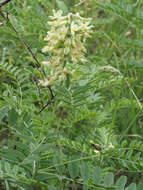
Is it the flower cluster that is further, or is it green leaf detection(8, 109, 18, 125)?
green leaf detection(8, 109, 18, 125)

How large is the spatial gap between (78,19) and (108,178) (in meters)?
0.59

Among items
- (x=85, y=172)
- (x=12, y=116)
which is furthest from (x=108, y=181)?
(x=12, y=116)

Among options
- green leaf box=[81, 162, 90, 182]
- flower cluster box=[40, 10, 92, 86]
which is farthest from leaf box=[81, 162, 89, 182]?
flower cluster box=[40, 10, 92, 86]

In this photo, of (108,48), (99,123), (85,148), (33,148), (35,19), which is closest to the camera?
(33,148)

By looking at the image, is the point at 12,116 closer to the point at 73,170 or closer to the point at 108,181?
the point at 73,170

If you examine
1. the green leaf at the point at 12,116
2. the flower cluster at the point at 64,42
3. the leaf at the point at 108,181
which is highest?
the flower cluster at the point at 64,42

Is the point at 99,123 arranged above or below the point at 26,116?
below

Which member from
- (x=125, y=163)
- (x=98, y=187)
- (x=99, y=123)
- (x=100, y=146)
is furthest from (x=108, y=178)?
(x=99, y=123)

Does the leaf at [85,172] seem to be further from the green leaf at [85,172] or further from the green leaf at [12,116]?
the green leaf at [12,116]

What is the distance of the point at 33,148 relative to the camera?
4.05ft

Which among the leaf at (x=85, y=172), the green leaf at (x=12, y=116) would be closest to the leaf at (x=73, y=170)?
the leaf at (x=85, y=172)

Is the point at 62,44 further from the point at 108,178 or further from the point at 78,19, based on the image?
the point at 108,178

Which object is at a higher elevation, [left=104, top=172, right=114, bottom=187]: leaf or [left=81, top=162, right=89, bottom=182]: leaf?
[left=81, top=162, right=89, bottom=182]: leaf

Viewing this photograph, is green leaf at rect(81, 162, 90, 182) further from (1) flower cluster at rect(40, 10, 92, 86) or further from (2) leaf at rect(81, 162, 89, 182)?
(1) flower cluster at rect(40, 10, 92, 86)
